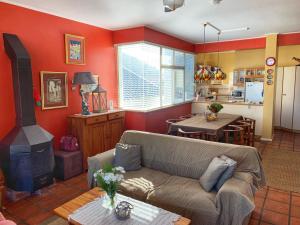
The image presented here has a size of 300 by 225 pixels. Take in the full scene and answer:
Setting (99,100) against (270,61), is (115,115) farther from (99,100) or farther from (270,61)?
(270,61)

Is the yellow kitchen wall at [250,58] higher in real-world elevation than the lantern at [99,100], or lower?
higher

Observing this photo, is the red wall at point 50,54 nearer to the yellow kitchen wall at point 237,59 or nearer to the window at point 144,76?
the window at point 144,76

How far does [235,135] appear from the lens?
4.12m

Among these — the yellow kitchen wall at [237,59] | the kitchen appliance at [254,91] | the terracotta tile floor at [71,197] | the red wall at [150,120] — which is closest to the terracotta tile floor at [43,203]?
the terracotta tile floor at [71,197]

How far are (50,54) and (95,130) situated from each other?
1455 mm

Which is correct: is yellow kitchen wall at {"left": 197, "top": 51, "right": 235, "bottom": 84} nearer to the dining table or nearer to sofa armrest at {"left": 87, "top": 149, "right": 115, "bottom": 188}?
the dining table

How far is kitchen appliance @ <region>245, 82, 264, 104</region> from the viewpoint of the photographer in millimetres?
7108

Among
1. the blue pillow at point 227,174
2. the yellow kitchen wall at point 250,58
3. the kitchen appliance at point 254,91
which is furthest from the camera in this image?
the yellow kitchen wall at point 250,58

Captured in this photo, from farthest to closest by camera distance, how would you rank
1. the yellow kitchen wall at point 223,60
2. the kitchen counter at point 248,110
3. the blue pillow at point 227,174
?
the yellow kitchen wall at point 223,60, the kitchen counter at point 248,110, the blue pillow at point 227,174

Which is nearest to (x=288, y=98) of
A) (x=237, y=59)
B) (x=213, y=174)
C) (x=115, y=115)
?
(x=237, y=59)

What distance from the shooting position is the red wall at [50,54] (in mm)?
3209

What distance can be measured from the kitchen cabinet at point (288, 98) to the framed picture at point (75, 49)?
5.61 metres

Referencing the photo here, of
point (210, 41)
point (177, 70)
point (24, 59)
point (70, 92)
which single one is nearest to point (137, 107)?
point (70, 92)

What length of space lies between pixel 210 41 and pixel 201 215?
5.67m
